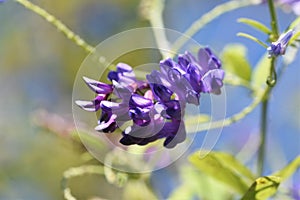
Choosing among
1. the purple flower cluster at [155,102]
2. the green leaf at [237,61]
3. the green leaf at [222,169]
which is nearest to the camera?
the purple flower cluster at [155,102]

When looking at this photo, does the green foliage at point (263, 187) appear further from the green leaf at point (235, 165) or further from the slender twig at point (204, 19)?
the slender twig at point (204, 19)

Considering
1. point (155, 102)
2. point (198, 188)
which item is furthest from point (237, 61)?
point (155, 102)

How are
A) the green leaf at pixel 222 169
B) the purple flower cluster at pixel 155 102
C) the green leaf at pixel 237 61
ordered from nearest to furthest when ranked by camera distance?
the purple flower cluster at pixel 155 102
the green leaf at pixel 222 169
the green leaf at pixel 237 61

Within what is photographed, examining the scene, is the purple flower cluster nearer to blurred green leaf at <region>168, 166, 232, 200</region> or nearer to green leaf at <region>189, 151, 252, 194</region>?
green leaf at <region>189, 151, 252, 194</region>

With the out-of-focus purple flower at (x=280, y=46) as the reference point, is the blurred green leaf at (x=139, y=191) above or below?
above

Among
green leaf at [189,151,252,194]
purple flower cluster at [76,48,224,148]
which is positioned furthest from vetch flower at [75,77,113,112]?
green leaf at [189,151,252,194]

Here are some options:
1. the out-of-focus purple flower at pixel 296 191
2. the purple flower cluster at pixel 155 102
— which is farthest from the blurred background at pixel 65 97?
the purple flower cluster at pixel 155 102

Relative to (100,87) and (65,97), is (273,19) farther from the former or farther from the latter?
(65,97)
